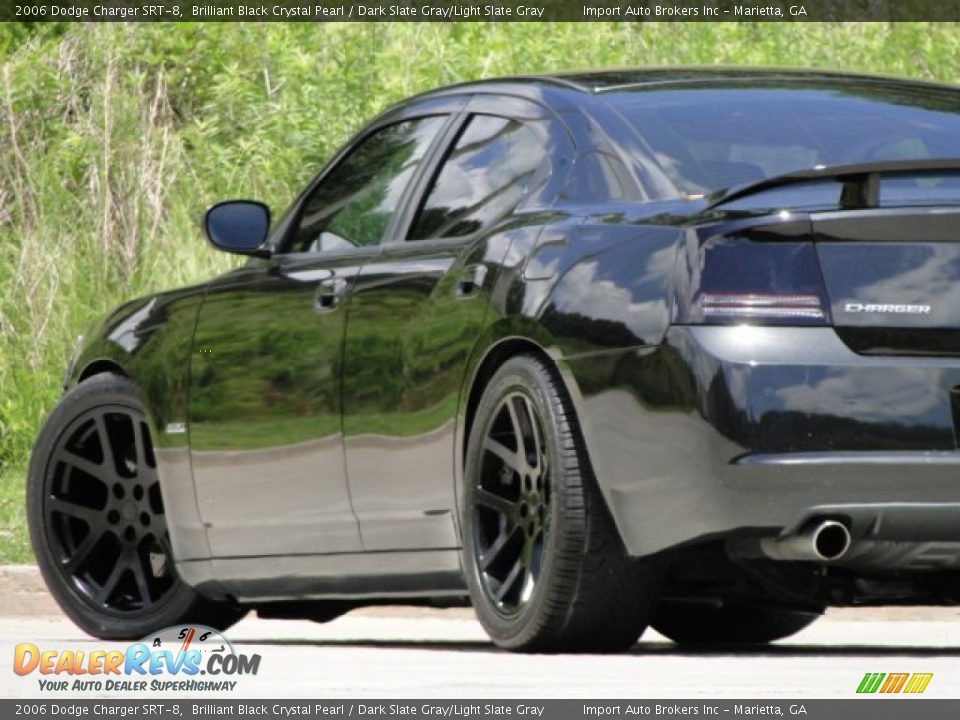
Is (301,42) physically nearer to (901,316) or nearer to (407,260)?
(407,260)

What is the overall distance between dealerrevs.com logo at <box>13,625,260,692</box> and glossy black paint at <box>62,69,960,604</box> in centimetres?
55

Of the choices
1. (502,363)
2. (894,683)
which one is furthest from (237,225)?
(894,683)

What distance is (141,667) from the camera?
633 centimetres

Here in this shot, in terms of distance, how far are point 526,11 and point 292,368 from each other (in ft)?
43.6

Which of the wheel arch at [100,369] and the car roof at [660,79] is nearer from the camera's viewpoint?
the car roof at [660,79]

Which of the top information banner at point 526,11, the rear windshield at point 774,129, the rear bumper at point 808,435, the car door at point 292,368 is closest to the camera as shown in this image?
the rear bumper at point 808,435

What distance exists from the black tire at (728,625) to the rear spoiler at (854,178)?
1.95 m

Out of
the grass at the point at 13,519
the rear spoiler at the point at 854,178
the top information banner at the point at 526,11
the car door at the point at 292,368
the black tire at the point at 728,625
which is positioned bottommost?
the grass at the point at 13,519

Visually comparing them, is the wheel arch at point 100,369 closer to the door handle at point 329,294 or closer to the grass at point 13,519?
the door handle at point 329,294

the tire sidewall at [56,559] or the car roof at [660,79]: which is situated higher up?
the car roof at [660,79]

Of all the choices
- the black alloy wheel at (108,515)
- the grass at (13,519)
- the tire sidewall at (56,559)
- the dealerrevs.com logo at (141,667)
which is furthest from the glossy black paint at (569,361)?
the grass at (13,519)

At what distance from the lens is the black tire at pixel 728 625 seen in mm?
7582
